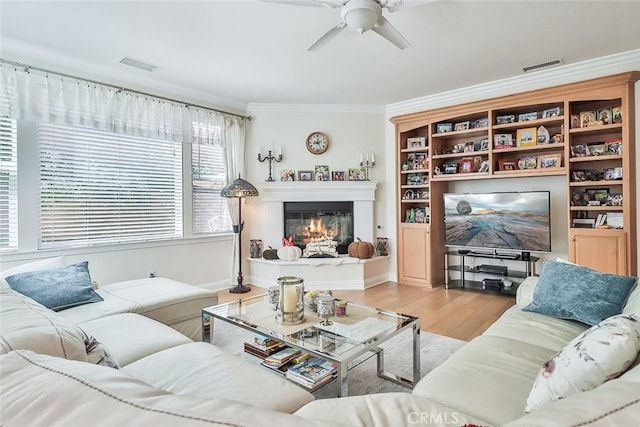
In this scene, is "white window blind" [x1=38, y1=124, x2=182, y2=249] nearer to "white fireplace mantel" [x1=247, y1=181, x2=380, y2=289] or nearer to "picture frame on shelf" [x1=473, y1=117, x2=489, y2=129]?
"white fireplace mantel" [x1=247, y1=181, x2=380, y2=289]

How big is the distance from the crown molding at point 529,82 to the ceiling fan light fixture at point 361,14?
2.52m

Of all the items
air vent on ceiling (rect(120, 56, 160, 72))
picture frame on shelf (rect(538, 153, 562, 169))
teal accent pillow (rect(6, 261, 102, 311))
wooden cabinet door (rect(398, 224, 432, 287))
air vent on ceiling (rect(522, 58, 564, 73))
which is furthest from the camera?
wooden cabinet door (rect(398, 224, 432, 287))

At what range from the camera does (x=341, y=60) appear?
3.48 meters

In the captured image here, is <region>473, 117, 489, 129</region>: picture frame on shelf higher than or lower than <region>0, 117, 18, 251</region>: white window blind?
higher

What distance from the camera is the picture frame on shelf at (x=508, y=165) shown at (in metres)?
4.22

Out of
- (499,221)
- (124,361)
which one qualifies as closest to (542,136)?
(499,221)

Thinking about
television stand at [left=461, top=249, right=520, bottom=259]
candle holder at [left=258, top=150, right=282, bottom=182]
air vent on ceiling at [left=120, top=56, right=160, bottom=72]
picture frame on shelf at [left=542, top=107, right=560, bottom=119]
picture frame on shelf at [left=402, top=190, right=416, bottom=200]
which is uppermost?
air vent on ceiling at [left=120, top=56, right=160, bottom=72]

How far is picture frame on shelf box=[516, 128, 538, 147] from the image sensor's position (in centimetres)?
400

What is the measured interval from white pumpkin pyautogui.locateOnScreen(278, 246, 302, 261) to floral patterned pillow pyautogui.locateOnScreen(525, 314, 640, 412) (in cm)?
366

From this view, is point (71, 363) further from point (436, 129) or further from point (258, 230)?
point (436, 129)

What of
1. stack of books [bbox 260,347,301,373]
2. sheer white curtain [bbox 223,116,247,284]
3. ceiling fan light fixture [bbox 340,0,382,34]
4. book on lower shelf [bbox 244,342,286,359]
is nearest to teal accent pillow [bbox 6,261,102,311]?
book on lower shelf [bbox 244,342,286,359]

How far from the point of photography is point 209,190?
15.1 ft

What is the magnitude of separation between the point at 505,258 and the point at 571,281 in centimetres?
218

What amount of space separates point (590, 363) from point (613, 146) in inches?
137
